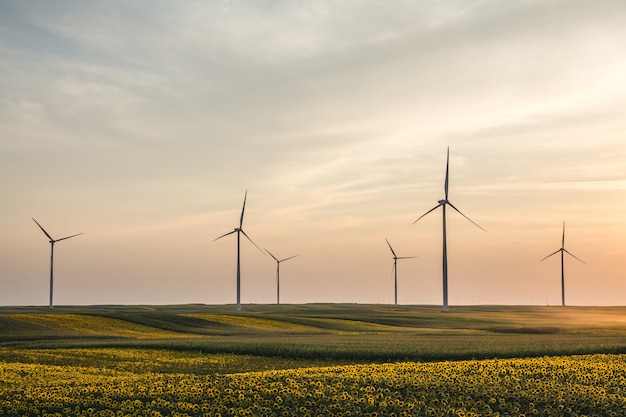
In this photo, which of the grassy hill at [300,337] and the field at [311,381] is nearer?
the field at [311,381]

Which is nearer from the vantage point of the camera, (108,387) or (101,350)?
(108,387)

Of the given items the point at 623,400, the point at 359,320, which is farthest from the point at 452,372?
the point at 359,320

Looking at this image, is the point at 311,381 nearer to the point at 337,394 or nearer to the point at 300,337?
the point at 337,394

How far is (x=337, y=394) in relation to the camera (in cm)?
2473

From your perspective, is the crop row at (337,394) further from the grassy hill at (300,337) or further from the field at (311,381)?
the grassy hill at (300,337)

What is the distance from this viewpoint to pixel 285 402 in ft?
78.5

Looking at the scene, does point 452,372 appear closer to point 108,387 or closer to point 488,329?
point 108,387

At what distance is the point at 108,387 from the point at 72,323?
56.0 metres

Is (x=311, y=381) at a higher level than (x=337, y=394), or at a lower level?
higher

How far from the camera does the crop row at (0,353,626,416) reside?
23141mm

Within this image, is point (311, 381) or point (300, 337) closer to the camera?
point (311, 381)

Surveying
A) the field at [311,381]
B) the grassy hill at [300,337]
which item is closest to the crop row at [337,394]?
the field at [311,381]

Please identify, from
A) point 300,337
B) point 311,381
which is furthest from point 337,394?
point 300,337

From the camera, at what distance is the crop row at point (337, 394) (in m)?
23.1
